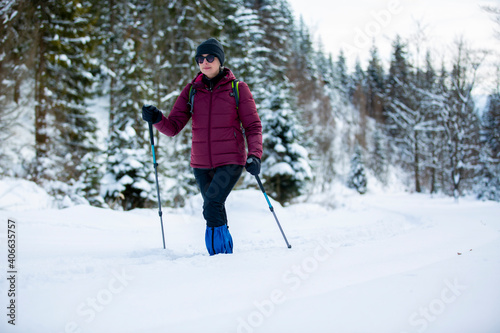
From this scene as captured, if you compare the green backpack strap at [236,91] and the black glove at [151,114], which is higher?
the green backpack strap at [236,91]

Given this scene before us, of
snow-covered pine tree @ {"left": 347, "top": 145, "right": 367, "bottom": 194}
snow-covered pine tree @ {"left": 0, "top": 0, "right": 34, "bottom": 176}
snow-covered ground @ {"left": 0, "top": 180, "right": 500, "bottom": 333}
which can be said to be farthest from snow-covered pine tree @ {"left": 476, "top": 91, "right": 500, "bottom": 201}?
snow-covered pine tree @ {"left": 0, "top": 0, "right": 34, "bottom": 176}

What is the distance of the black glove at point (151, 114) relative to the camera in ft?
8.99

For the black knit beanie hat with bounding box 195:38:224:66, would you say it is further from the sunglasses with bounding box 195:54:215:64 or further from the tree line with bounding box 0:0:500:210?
the tree line with bounding box 0:0:500:210

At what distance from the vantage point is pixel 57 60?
12.3 m

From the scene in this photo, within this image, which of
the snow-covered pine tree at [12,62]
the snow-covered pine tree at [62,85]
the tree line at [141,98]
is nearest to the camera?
the snow-covered pine tree at [12,62]

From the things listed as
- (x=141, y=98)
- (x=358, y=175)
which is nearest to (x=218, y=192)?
(x=141, y=98)

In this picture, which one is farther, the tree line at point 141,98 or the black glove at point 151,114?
the tree line at point 141,98

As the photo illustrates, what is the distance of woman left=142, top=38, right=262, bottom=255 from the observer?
2.62 metres

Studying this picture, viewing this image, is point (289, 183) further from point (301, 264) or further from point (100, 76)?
point (100, 76)

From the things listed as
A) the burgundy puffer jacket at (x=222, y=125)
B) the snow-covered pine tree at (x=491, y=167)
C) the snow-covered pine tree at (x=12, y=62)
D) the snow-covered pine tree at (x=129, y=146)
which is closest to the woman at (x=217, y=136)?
the burgundy puffer jacket at (x=222, y=125)

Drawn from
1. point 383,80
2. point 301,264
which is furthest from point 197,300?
point 383,80

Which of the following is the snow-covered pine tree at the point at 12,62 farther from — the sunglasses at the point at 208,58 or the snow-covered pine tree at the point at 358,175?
the snow-covered pine tree at the point at 358,175

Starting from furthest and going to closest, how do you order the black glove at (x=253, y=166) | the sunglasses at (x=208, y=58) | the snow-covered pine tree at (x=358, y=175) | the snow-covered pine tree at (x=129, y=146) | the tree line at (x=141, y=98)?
the snow-covered pine tree at (x=358, y=175) → the tree line at (x=141, y=98) → the snow-covered pine tree at (x=129, y=146) → the sunglasses at (x=208, y=58) → the black glove at (x=253, y=166)

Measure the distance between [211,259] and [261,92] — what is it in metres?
14.6
